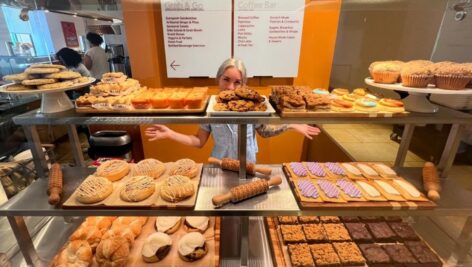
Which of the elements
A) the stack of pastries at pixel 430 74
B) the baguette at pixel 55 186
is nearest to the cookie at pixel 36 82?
the baguette at pixel 55 186

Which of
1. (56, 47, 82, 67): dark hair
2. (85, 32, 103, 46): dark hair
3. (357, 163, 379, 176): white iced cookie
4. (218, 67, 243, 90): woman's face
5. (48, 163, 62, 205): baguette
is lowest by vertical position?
(357, 163, 379, 176): white iced cookie

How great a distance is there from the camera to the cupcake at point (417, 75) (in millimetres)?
1289

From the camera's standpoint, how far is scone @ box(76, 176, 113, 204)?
128 centimetres

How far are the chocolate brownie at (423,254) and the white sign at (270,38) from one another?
212 cm

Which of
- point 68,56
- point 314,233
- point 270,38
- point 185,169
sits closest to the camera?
point 185,169

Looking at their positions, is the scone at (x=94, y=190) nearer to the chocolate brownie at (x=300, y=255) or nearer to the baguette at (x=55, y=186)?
the baguette at (x=55, y=186)

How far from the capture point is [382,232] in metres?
1.78

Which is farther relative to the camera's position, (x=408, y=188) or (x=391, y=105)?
(x=408, y=188)

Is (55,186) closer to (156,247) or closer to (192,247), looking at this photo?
(156,247)

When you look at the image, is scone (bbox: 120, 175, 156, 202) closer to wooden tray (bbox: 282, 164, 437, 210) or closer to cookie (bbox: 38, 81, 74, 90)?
cookie (bbox: 38, 81, 74, 90)

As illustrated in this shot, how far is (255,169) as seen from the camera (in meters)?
1.56

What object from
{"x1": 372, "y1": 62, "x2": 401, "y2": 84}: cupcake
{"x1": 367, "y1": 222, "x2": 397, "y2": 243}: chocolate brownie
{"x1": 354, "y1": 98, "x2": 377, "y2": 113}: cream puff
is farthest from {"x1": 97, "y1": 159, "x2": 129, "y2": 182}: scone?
{"x1": 367, "y1": 222, "x2": 397, "y2": 243}: chocolate brownie

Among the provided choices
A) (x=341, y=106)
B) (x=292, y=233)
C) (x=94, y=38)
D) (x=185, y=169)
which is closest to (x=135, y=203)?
(x=185, y=169)

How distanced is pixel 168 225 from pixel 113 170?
0.56 meters
